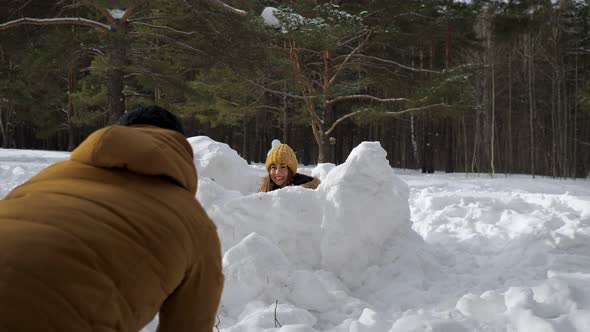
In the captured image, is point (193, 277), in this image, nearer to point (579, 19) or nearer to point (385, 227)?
point (385, 227)

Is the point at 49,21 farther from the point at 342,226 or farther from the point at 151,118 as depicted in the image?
the point at 151,118

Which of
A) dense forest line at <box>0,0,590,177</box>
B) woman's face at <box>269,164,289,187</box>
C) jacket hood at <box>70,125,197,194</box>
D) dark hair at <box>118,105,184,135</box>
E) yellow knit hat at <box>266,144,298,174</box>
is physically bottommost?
woman's face at <box>269,164,289,187</box>

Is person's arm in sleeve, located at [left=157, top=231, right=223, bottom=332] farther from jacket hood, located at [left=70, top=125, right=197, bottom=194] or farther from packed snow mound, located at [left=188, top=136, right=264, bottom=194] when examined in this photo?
packed snow mound, located at [left=188, top=136, right=264, bottom=194]

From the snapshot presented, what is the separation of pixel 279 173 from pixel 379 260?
5.41ft

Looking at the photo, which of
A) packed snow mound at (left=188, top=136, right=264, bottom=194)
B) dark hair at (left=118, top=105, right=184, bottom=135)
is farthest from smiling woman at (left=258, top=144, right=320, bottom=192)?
dark hair at (left=118, top=105, right=184, bottom=135)

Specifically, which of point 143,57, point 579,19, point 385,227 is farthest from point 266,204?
point 579,19

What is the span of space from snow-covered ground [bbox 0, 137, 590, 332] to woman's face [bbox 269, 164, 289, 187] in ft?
2.66

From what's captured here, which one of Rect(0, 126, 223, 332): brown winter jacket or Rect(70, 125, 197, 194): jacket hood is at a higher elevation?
Rect(70, 125, 197, 194): jacket hood

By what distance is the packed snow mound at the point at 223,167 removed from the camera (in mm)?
5508

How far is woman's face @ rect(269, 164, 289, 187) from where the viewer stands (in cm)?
507

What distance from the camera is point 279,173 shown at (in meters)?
5.08

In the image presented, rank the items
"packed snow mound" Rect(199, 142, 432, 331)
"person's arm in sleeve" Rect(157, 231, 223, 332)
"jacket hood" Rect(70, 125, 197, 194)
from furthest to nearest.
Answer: "packed snow mound" Rect(199, 142, 432, 331) < "person's arm in sleeve" Rect(157, 231, 223, 332) < "jacket hood" Rect(70, 125, 197, 194)

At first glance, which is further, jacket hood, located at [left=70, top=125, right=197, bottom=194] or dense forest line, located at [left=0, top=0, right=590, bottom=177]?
dense forest line, located at [left=0, top=0, right=590, bottom=177]

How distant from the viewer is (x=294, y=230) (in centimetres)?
406
